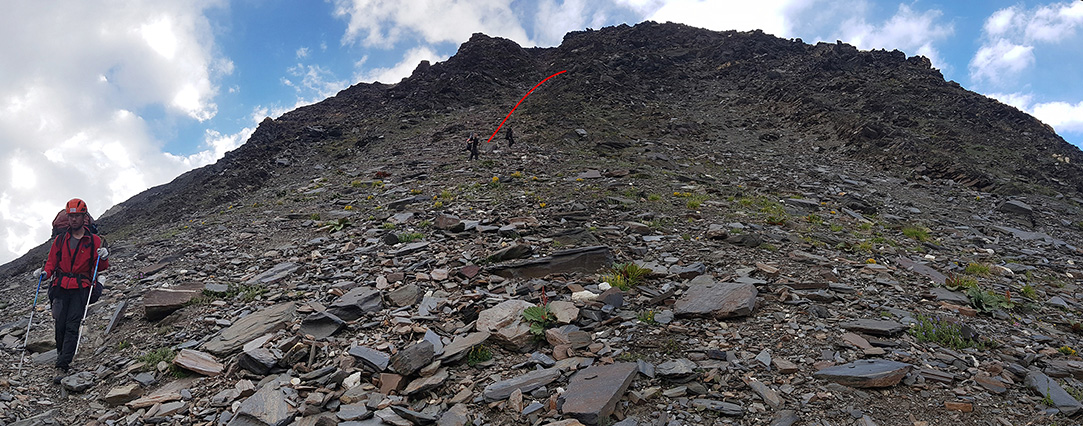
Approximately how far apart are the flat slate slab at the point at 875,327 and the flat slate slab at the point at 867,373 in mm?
951

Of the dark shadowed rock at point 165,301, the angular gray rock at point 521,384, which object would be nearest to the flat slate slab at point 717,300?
the angular gray rock at point 521,384

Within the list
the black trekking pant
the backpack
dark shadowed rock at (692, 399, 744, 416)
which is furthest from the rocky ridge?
the backpack

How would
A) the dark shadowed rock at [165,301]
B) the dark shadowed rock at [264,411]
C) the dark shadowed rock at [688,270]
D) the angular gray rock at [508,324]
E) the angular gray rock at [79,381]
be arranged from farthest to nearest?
the dark shadowed rock at [165,301], the dark shadowed rock at [688,270], the angular gray rock at [79,381], the angular gray rock at [508,324], the dark shadowed rock at [264,411]

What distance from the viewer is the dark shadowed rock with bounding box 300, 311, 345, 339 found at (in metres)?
7.04

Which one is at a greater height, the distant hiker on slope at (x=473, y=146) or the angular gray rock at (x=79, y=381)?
the distant hiker on slope at (x=473, y=146)

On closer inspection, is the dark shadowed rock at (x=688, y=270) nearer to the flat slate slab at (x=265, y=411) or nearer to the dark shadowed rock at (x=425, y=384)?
the dark shadowed rock at (x=425, y=384)

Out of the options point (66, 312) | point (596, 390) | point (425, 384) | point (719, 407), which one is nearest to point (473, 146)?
point (66, 312)

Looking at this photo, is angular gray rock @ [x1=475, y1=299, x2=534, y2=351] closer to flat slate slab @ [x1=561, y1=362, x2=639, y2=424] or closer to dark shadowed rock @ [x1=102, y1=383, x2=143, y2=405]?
flat slate slab @ [x1=561, y1=362, x2=639, y2=424]

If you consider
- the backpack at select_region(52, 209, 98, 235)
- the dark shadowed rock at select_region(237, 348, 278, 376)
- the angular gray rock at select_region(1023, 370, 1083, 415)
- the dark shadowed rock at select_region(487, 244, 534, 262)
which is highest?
the backpack at select_region(52, 209, 98, 235)

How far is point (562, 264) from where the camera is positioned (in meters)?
9.09

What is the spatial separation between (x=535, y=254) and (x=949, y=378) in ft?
21.2

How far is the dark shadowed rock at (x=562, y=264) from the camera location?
8.97m

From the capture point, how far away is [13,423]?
5969 mm

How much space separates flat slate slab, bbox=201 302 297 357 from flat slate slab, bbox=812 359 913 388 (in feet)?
24.8
